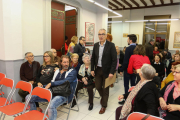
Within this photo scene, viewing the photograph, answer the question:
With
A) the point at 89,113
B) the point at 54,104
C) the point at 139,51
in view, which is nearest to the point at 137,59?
the point at 139,51

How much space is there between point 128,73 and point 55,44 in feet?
9.10

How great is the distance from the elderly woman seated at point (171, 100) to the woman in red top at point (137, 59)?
0.93 metres

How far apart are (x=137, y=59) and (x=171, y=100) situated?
46.7 inches

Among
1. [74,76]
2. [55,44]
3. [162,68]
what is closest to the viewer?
[74,76]

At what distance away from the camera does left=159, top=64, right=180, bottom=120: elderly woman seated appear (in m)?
1.72

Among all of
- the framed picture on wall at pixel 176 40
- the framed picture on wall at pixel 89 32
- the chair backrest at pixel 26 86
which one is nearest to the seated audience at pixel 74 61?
the chair backrest at pixel 26 86

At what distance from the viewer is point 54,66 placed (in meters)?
2.92

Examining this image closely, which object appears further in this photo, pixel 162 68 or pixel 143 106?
pixel 162 68

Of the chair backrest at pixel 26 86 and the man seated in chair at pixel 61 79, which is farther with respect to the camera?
the man seated in chair at pixel 61 79

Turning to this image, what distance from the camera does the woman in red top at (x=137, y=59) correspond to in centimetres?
287

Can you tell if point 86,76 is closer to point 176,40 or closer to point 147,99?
point 147,99

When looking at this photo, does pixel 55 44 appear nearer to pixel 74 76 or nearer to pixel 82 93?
pixel 82 93

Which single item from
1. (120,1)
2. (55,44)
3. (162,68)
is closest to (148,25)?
(120,1)

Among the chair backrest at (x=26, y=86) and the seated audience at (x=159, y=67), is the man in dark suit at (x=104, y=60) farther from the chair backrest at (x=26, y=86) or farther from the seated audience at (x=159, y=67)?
the seated audience at (x=159, y=67)
